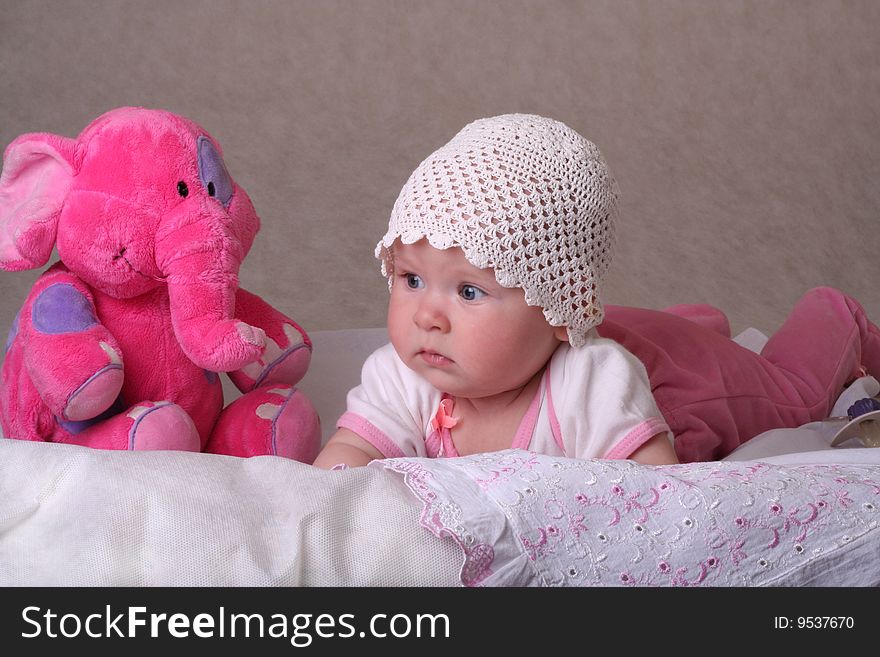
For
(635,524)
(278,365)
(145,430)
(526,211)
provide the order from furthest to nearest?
(278,365), (145,430), (526,211), (635,524)

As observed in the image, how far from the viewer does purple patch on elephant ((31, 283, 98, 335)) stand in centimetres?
156

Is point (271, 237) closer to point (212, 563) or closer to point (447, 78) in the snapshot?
point (447, 78)

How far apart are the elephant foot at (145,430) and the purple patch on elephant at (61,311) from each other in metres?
0.13

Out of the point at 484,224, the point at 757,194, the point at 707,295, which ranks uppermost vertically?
the point at 484,224

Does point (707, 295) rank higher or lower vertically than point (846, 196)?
lower

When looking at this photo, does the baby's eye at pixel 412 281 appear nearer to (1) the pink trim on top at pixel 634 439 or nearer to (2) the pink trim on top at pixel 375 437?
(2) the pink trim on top at pixel 375 437

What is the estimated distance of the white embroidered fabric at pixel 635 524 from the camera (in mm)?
1079

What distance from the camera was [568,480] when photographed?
1.12 m

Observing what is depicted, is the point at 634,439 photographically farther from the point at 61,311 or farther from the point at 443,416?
the point at 61,311

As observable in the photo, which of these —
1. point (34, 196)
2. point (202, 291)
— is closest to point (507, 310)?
point (202, 291)

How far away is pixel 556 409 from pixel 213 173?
0.57 metres

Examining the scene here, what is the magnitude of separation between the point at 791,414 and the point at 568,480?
95 cm

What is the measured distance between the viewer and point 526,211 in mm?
1454
